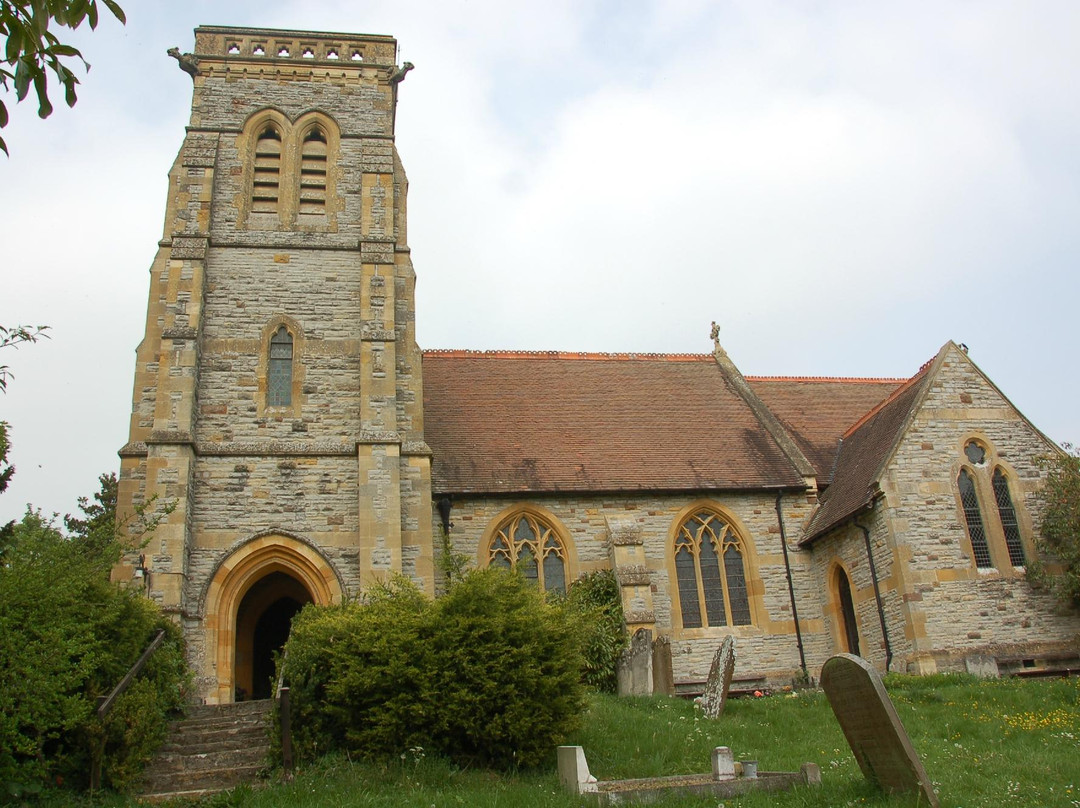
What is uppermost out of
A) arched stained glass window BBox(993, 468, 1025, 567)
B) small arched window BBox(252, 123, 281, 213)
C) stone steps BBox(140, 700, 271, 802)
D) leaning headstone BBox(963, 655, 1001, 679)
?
small arched window BBox(252, 123, 281, 213)

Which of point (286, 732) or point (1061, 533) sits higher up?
point (1061, 533)

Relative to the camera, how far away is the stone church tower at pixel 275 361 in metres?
15.8

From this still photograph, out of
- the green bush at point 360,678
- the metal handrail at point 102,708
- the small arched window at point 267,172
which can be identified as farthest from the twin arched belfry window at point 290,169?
the metal handrail at point 102,708

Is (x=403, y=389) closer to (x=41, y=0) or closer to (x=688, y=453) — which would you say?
(x=688, y=453)

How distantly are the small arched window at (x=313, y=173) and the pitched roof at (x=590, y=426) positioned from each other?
16.6 feet

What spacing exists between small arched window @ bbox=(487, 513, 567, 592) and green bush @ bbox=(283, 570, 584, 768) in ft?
23.9

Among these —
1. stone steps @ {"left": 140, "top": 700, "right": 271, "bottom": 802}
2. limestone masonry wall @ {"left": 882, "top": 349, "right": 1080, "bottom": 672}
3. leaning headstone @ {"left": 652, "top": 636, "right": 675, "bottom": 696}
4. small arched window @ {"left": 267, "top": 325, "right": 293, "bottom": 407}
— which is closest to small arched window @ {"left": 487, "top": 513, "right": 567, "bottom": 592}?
leaning headstone @ {"left": 652, "top": 636, "right": 675, "bottom": 696}

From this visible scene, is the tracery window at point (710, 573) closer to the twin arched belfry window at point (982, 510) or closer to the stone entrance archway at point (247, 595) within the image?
the twin arched belfry window at point (982, 510)

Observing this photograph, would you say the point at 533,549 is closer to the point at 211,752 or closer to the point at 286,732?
the point at 211,752

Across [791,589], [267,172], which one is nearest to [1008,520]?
[791,589]

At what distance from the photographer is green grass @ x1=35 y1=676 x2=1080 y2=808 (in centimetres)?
862

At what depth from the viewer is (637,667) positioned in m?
16.1

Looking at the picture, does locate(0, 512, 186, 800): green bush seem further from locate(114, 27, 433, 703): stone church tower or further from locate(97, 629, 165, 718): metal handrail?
locate(114, 27, 433, 703): stone church tower

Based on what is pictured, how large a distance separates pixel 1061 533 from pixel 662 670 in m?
7.46
